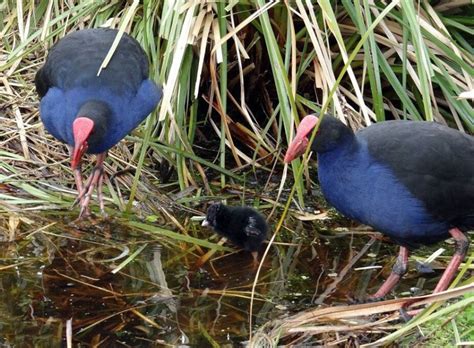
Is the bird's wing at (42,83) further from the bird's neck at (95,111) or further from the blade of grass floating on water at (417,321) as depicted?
the blade of grass floating on water at (417,321)

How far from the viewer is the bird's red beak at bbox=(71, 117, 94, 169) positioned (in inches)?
168

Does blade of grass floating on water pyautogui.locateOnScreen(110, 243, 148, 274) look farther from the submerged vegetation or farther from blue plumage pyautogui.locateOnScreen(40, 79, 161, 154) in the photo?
blue plumage pyautogui.locateOnScreen(40, 79, 161, 154)

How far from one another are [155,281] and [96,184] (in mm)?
878

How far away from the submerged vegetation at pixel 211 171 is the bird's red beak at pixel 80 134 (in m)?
0.33

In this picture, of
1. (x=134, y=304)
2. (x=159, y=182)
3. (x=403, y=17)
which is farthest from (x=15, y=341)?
(x=403, y=17)

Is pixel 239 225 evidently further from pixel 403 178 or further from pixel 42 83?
pixel 42 83

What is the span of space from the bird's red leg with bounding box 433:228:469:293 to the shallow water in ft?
0.85

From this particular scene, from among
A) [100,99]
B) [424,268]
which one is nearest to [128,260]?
[100,99]

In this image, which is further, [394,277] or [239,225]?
[239,225]

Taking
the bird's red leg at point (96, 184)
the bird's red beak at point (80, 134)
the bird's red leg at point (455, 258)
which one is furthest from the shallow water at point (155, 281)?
the bird's red beak at point (80, 134)

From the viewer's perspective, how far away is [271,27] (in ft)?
16.1

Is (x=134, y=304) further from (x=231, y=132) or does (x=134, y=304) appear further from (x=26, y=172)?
(x=231, y=132)

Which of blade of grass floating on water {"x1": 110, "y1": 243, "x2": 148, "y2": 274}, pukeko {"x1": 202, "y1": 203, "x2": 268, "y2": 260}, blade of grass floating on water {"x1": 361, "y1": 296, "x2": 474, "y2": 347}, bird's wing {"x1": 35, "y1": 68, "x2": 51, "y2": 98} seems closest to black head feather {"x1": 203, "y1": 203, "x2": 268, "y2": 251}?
pukeko {"x1": 202, "y1": 203, "x2": 268, "y2": 260}

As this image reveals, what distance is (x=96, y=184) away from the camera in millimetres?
4758
